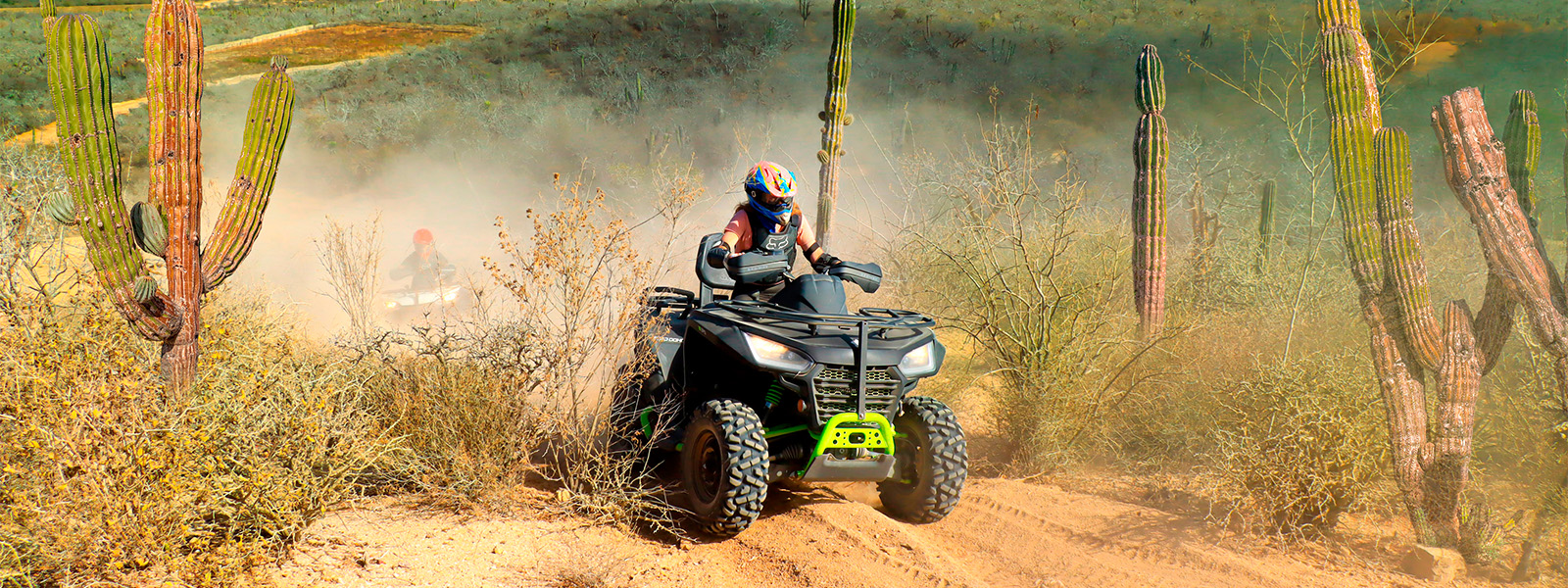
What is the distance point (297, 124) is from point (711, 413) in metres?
27.9

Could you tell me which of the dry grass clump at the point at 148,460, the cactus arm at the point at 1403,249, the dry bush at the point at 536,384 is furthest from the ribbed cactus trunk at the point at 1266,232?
the dry grass clump at the point at 148,460

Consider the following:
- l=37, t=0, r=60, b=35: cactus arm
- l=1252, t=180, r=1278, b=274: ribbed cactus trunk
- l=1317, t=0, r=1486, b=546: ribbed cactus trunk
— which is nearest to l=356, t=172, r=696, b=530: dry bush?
l=37, t=0, r=60, b=35: cactus arm

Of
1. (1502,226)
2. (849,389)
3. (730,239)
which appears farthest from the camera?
(730,239)

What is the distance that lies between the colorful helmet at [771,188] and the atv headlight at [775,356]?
A: 3.63 feet

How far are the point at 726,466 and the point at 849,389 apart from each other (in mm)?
735

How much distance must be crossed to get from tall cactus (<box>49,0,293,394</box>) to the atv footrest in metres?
3.29

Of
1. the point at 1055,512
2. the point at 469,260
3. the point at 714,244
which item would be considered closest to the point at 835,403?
the point at 714,244

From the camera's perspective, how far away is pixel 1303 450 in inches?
215

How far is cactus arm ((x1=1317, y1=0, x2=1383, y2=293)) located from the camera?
233 inches

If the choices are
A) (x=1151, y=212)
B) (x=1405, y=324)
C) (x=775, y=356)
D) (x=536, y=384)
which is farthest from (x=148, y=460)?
(x=1151, y=212)

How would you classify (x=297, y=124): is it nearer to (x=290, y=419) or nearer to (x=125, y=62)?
(x=125, y=62)

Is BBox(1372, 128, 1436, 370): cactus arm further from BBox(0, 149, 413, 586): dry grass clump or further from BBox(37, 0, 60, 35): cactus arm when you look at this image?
BBox(37, 0, 60, 35): cactus arm

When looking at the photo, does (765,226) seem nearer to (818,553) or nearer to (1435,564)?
(818,553)

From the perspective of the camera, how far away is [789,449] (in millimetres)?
5137
